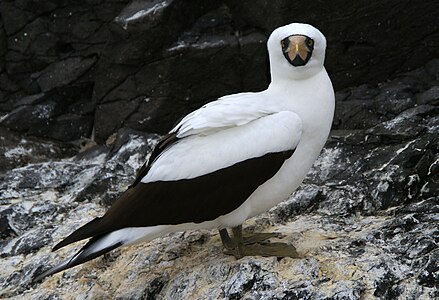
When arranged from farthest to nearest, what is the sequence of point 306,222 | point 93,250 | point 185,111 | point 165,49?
point 185,111 < point 165,49 < point 306,222 < point 93,250

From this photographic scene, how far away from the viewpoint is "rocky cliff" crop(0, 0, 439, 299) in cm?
431

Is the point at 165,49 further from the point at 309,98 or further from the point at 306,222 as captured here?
the point at 309,98

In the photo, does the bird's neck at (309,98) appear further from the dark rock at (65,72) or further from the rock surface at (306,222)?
the dark rock at (65,72)

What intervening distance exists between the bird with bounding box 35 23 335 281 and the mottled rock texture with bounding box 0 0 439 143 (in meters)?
2.59

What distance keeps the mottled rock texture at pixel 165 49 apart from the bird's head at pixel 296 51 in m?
2.45

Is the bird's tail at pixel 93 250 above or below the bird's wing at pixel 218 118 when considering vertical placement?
below

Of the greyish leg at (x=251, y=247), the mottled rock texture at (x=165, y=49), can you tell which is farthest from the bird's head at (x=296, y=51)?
the mottled rock texture at (x=165, y=49)

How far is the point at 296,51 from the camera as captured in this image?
4281 mm

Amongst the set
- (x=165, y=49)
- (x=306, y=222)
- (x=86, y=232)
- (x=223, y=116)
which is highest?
(x=165, y=49)

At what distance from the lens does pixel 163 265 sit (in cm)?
466

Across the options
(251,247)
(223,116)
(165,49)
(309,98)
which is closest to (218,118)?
(223,116)

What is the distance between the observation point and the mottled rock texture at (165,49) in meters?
6.94

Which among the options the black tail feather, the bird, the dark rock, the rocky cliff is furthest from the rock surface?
the dark rock

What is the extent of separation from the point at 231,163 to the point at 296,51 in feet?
2.42
